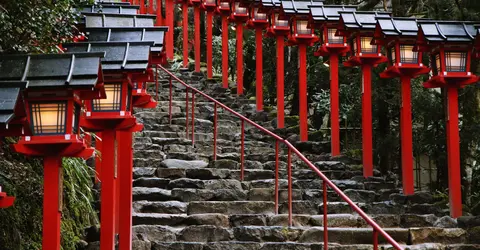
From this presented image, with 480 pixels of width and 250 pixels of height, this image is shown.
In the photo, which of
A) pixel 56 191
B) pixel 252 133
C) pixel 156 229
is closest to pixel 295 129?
pixel 252 133

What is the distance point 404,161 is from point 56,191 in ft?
19.8

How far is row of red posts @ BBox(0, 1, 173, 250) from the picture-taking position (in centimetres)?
554

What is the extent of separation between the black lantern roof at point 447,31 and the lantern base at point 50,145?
5787mm

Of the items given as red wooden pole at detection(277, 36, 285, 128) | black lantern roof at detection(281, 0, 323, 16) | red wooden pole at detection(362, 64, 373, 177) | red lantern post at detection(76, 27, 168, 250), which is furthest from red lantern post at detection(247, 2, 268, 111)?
red lantern post at detection(76, 27, 168, 250)

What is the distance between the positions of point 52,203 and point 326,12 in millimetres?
7932

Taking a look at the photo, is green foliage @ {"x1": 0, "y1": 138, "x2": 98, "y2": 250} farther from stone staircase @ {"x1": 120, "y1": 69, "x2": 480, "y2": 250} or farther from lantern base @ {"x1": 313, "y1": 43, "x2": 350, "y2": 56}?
lantern base @ {"x1": 313, "y1": 43, "x2": 350, "y2": 56}

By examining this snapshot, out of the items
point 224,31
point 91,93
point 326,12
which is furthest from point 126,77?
point 224,31

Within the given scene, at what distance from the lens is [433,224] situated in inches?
358

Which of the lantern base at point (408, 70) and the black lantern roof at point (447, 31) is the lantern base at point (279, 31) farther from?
the black lantern roof at point (447, 31)

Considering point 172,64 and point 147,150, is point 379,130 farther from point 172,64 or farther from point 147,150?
point 172,64

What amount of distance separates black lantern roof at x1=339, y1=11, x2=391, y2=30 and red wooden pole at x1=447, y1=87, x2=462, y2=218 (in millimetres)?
2022

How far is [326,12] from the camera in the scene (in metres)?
12.5

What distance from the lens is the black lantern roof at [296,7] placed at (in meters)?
13.3

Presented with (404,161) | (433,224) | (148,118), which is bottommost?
(433,224)
